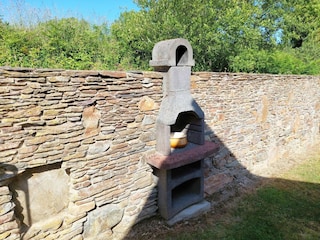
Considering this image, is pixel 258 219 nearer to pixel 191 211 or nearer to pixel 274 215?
pixel 274 215

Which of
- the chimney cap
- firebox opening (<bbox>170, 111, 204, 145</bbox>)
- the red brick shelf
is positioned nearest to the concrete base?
the red brick shelf

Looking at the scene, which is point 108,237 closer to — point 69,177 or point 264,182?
point 69,177

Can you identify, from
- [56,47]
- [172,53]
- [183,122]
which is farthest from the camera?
[56,47]

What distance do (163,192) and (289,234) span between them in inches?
90.9

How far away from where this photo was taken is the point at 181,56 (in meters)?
3.74

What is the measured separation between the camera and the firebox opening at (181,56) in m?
3.70

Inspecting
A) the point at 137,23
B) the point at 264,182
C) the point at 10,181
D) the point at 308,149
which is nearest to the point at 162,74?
the point at 10,181

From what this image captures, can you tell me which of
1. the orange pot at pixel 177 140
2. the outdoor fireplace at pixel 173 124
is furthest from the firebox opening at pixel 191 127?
the orange pot at pixel 177 140

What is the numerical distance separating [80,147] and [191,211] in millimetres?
2502

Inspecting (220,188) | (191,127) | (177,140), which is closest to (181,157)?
(177,140)

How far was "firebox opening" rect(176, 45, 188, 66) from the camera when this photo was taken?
370 cm

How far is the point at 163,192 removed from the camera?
384 centimetres

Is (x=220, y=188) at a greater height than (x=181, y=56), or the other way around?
(x=181, y=56)

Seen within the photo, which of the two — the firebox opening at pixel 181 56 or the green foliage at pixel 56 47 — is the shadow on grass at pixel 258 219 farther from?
the green foliage at pixel 56 47
